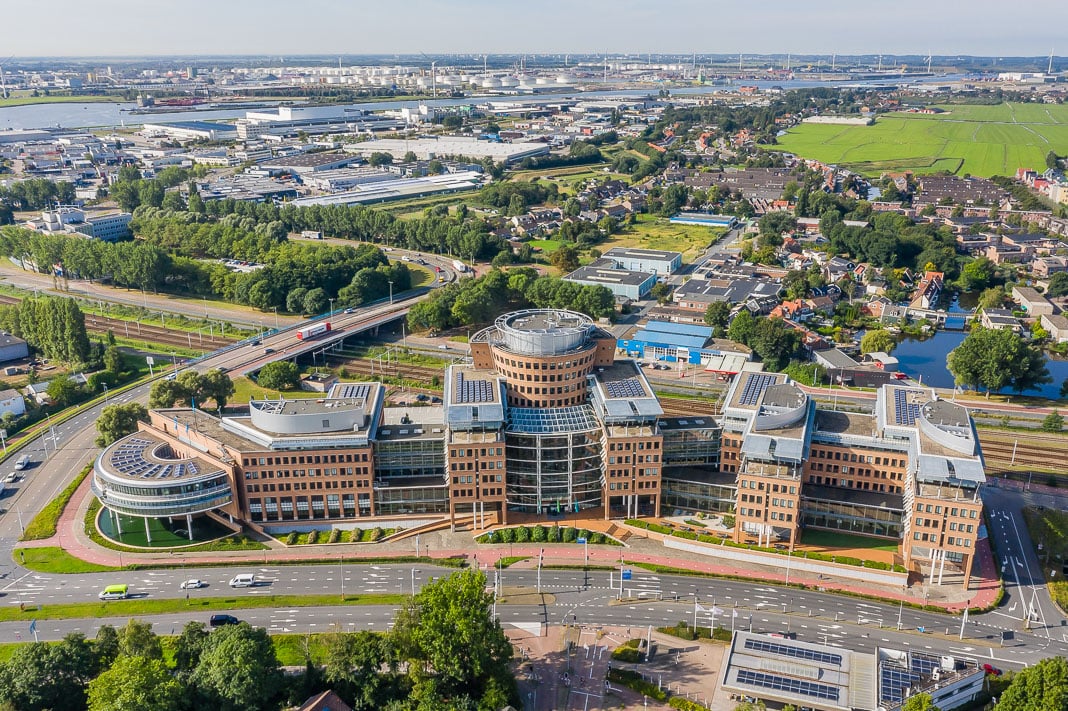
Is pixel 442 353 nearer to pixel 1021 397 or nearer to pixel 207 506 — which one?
pixel 207 506

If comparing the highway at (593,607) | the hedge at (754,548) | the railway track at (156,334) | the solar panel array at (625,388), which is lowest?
the highway at (593,607)

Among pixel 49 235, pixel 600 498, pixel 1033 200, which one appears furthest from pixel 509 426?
pixel 1033 200

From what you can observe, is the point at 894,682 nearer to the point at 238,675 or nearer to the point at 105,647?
the point at 238,675

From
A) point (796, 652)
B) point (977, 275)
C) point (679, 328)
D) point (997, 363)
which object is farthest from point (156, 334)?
point (977, 275)

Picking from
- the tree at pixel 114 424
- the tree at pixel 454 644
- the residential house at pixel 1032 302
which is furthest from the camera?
the residential house at pixel 1032 302

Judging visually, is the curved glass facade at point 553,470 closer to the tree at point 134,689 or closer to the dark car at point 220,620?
the dark car at point 220,620

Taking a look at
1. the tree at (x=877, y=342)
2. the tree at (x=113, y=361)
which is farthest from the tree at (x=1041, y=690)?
the tree at (x=113, y=361)

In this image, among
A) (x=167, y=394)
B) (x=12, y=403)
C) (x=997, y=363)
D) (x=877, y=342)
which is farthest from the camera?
(x=877, y=342)
